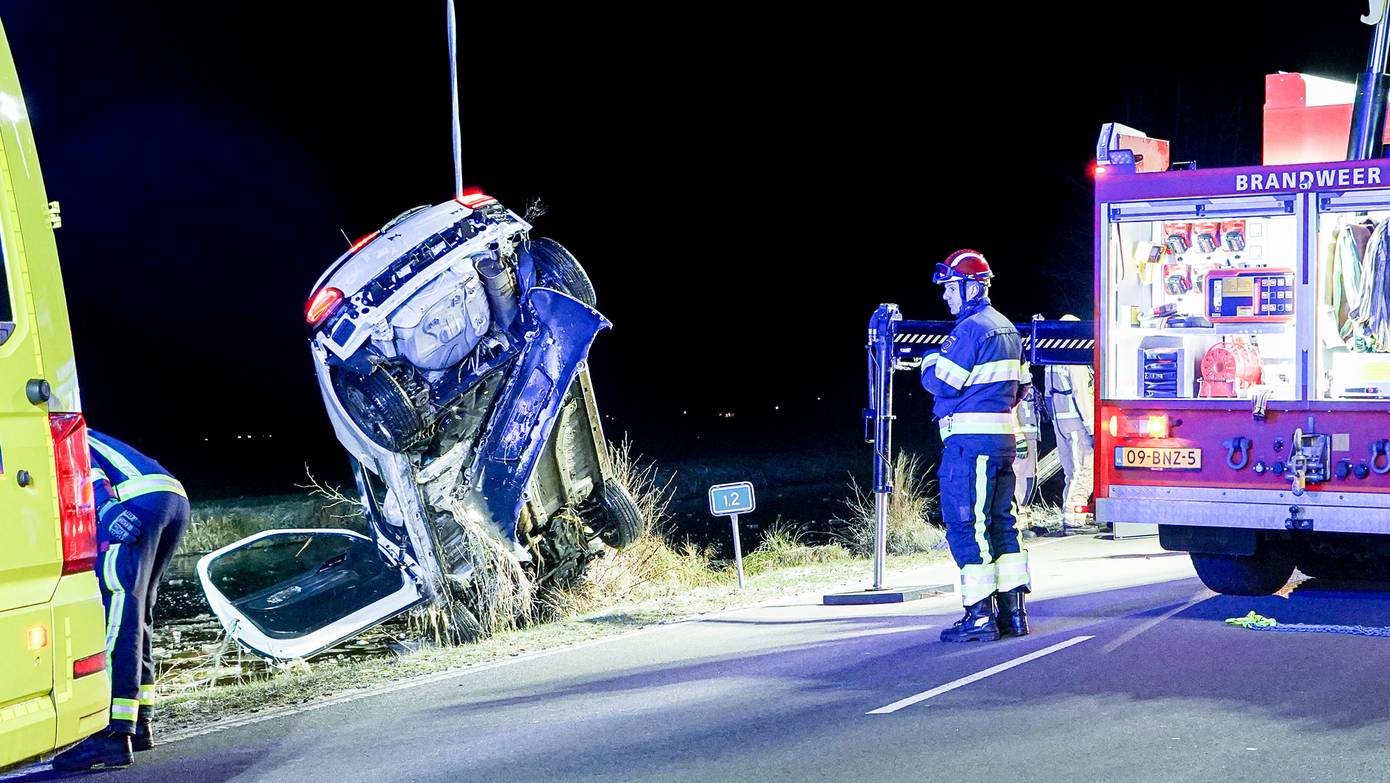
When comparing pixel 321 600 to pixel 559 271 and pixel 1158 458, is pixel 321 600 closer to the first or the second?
pixel 559 271

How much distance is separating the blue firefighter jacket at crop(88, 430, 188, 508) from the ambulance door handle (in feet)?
5.52

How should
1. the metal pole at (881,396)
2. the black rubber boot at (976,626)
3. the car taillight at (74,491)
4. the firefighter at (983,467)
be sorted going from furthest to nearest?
1. the metal pole at (881,396)
2. the firefighter at (983,467)
3. the black rubber boot at (976,626)
4. the car taillight at (74,491)

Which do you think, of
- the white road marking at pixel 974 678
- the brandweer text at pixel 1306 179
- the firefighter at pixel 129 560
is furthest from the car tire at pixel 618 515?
the firefighter at pixel 129 560

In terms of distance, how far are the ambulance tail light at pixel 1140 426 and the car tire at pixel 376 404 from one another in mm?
4615

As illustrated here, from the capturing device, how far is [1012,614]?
29.1 feet

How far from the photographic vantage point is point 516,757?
20.7 ft

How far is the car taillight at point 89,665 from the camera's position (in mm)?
5004

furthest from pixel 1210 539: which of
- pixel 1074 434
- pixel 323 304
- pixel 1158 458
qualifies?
pixel 1074 434

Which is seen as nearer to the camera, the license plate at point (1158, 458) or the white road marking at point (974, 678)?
the white road marking at point (974, 678)

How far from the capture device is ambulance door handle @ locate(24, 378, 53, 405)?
15.9 feet

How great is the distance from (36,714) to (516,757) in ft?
6.81

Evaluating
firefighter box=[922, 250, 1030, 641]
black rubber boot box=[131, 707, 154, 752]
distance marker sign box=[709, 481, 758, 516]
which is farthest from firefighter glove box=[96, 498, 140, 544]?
distance marker sign box=[709, 481, 758, 516]

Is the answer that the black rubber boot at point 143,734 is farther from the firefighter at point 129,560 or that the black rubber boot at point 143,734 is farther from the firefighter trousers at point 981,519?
the firefighter trousers at point 981,519

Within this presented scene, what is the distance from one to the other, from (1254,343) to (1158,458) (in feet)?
3.02
